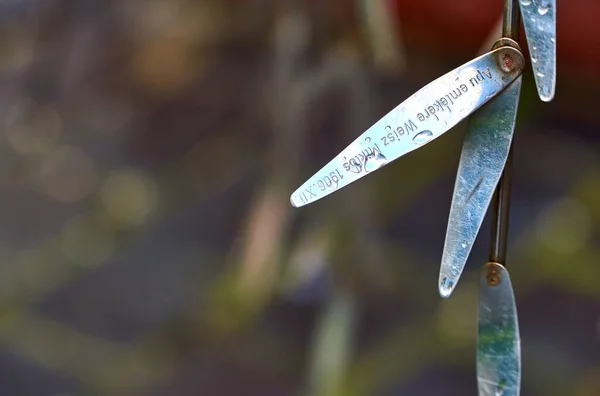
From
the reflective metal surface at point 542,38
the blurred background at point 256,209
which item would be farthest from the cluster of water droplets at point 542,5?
the blurred background at point 256,209

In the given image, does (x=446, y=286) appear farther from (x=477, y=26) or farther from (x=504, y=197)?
(x=477, y=26)

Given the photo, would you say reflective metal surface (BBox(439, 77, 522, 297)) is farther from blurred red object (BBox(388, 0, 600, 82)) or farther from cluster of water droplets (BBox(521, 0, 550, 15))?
blurred red object (BBox(388, 0, 600, 82))

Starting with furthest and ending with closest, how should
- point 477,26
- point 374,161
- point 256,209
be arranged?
point 477,26, point 256,209, point 374,161

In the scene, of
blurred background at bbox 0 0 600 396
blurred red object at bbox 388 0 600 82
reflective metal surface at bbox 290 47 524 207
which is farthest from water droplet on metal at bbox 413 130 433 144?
blurred red object at bbox 388 0 600 82

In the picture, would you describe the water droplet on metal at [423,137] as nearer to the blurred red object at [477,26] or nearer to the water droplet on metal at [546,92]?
the water droplet on metal at [546,92]

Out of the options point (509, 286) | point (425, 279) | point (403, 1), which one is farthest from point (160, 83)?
point (509, 286)

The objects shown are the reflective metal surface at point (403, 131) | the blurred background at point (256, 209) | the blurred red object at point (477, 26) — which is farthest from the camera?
the blurred red object at point (477, 26)

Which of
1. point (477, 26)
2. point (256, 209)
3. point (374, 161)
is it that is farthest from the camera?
point (477, 26)

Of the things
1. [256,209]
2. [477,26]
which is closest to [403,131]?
[256,209]
